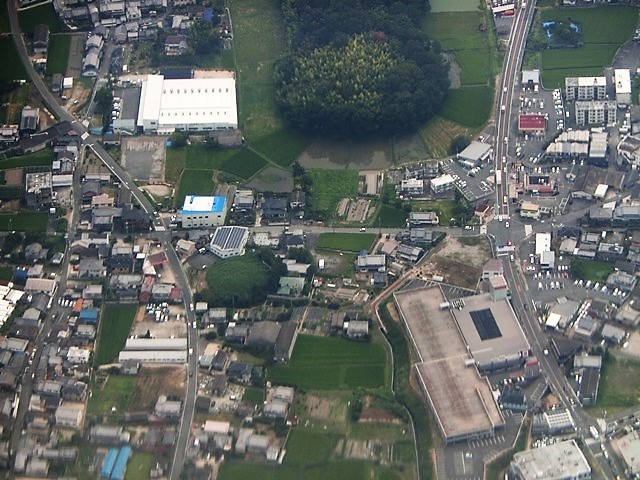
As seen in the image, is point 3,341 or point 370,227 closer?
point 3,341

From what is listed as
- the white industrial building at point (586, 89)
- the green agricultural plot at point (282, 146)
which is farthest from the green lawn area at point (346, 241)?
the white industrial building at point (586, 89)

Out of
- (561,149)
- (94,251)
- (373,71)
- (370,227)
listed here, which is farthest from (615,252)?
(94,251)

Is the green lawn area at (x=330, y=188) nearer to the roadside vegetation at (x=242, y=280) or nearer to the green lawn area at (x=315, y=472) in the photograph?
the roadside vegetation at (x=242, y=280)

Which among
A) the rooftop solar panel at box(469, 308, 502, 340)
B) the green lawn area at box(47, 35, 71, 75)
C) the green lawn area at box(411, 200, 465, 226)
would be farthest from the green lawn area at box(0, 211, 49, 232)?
the rooftop solar panel at box(469, 308, 502, 340)

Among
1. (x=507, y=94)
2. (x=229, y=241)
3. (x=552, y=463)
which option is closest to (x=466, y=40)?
(x=507, y=94)

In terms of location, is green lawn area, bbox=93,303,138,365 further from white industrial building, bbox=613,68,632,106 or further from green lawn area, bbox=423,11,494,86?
white industrial building, bbox=613,68,632,106

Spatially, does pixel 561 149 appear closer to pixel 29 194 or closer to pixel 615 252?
pixel 615 252
